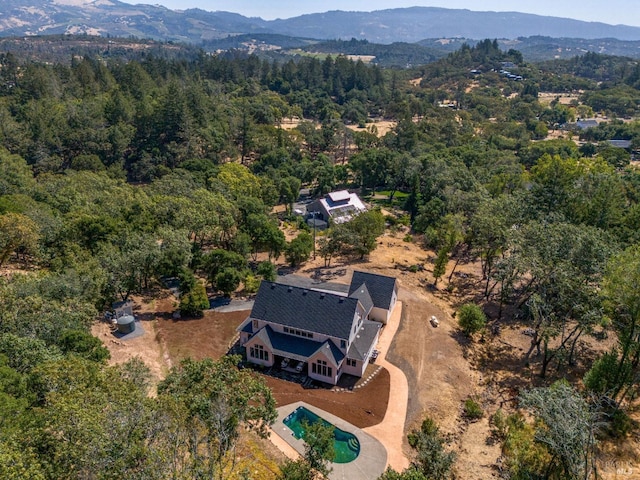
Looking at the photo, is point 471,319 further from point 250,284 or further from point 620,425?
point 250,284

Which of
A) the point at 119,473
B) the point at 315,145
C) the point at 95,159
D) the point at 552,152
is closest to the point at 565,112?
the point at 552,152

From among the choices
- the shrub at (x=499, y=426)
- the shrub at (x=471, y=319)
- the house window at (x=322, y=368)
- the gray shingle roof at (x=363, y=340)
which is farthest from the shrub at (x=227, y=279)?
the shrub at (x=499, y=426)

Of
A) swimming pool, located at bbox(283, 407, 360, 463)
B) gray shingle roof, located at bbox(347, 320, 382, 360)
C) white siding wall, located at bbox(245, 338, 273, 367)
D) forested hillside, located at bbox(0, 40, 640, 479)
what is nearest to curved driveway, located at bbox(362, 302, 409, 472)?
swimming pool, located at bbox(283, 407, 360, 463)

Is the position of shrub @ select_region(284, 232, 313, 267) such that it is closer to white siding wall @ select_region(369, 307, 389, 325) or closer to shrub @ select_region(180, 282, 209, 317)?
shrub @ select_region(180, 282, 209, 317)

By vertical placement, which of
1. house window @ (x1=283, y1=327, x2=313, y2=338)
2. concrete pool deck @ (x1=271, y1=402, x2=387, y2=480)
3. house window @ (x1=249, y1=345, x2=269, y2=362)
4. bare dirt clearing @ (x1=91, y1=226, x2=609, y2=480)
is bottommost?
bare dirt clearing @ (x1=91, y1=226, x2=609, y2=480)

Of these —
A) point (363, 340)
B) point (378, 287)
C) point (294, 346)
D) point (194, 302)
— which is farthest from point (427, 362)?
point (194, 302)

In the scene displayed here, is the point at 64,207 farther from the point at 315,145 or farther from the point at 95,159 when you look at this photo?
the point at 315,145

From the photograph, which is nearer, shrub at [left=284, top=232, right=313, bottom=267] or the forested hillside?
the forested hillside
